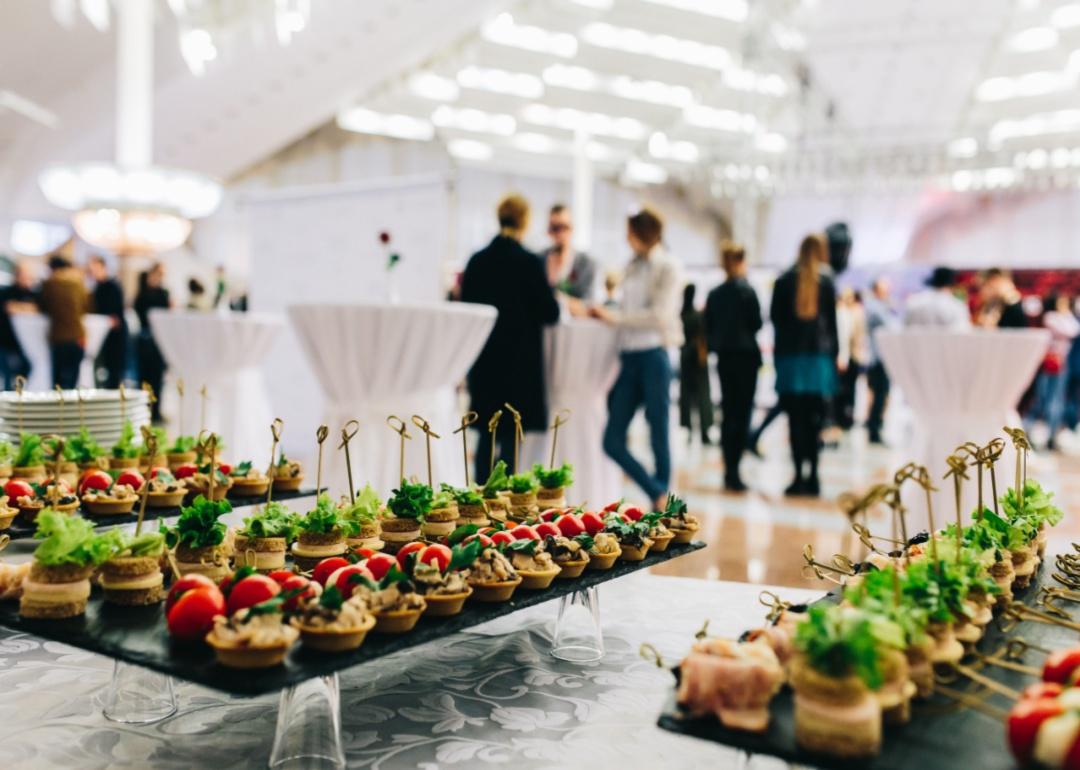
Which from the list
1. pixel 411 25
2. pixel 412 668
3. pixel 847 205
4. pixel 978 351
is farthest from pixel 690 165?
pixel 412 668

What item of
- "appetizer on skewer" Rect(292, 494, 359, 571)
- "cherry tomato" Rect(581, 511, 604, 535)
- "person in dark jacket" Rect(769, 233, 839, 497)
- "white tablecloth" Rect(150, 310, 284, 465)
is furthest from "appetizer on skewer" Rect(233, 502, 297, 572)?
"person in dark jacket" Rect(769, 233, 839, 497)

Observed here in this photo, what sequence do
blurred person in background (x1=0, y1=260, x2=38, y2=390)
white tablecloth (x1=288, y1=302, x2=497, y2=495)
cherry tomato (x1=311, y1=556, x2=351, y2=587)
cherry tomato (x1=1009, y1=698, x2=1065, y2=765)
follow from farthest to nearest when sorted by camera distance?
blurred person in background (x1=0, y1=260, x2=38, y2=390)
white tablecloth (x1=288, y1=302, x2=497, y2=495)
cherry tomato (x1=311, y1=556, x2=351, y2=587)
cherry tomato (x1=1009, y1=698, x2=1065, y2=765)

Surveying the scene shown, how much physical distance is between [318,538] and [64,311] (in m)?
5.93

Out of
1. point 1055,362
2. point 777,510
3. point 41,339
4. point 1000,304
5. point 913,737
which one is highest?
point 1000,304

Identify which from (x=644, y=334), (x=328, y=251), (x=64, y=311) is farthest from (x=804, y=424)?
(x=64, y=311)

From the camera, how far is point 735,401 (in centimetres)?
514

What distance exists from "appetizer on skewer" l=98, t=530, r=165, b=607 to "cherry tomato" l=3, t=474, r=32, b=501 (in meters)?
0.78

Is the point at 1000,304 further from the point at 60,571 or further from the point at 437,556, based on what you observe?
the point at 60,571

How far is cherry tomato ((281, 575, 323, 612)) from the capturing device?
132 centimetres

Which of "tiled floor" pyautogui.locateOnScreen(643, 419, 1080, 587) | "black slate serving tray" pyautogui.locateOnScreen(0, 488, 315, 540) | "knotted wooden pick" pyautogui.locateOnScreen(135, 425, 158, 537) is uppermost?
"knotted wooden pick" pyautogui.locateOnScreen(135, 425, 158, 537)

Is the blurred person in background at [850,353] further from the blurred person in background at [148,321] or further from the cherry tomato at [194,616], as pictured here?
the cherry tomato at [194,616]

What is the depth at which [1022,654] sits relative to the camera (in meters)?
1.32

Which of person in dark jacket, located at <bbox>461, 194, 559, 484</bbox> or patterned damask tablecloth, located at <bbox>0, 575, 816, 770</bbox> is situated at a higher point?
person in dark jacket, located at <bbox>461, 194, 559, 484</bbox>

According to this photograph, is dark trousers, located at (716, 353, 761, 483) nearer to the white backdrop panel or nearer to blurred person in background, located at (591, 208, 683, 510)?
blurred person in background, located at (591, 208, 683, 510)
